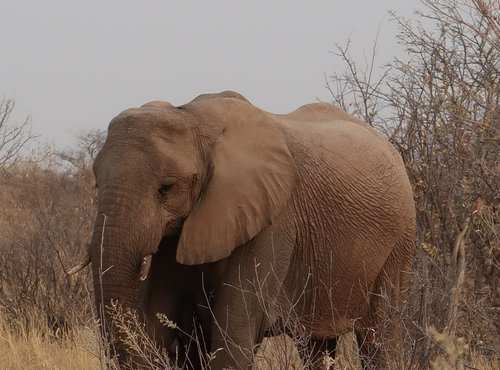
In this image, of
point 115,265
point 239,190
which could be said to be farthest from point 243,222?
point 115,265

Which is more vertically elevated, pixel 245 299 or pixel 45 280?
pixel 245 299

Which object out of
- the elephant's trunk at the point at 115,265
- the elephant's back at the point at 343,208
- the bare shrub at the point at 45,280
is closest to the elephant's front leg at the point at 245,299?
the elephant's back at the point at 343,208

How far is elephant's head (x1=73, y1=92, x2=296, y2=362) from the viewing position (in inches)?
160

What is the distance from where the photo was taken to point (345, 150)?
17.3 feet

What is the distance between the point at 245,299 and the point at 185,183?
62cm

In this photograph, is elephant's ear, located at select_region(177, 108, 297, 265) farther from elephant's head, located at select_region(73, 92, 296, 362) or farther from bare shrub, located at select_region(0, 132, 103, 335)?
bare shrub, located at select_region(0, 132, 103, 335)

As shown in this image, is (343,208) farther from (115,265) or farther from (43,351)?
(43,351)

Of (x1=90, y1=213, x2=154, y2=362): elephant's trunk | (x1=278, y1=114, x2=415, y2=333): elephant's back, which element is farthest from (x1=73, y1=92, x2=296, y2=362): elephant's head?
(x1=278, y1=114, x2=415, y2=333): elephant's back

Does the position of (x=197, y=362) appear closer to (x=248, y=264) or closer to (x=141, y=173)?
(x=248, y=264)

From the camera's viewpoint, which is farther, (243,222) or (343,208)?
(343,208)

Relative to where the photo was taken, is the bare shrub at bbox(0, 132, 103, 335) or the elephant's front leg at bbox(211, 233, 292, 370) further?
the bare shrub at bbox(0, 132, 103, 335)

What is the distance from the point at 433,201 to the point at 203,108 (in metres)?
2.71

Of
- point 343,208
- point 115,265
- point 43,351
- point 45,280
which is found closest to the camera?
point 115,265

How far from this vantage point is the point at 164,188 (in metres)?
4.25
